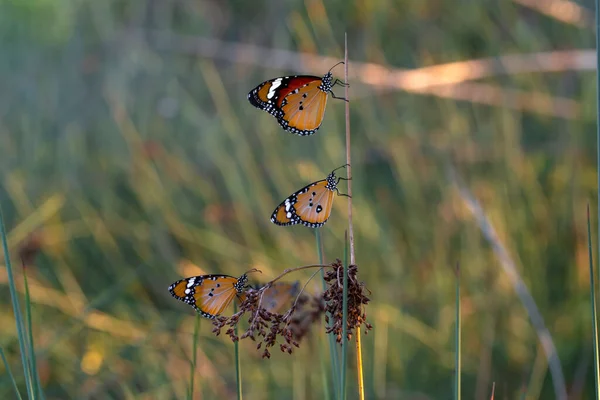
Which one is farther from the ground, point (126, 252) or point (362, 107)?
point (362, 107)

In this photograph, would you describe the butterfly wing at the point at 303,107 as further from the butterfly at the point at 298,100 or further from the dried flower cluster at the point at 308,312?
the dried flower cluster at the point at 308,312

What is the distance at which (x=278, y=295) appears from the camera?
2.46 ft

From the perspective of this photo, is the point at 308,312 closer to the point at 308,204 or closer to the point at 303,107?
the point at 308,204

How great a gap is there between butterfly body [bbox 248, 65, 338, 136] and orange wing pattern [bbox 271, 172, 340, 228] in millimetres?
111

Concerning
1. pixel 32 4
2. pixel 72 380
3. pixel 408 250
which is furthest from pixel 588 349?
pixel 32 4

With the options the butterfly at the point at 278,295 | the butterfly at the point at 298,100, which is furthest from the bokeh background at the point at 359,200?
the butterfly at the point at 278,295

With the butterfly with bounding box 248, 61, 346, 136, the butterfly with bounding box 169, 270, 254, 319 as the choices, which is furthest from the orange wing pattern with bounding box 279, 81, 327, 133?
the butterfly with bounding box 169, 270, 254, 319

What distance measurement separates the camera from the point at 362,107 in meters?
2.58

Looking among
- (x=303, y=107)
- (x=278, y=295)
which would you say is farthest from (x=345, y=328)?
(x=303, y=107)

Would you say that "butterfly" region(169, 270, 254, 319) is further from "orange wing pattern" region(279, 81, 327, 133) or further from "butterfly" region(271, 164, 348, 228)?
"orange wing pattern" region(279, 81, 327, 133)

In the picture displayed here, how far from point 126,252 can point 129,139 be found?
43 centimetres

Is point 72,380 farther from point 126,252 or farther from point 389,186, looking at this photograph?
point 389,186

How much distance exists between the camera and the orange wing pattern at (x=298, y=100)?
2.89 feet

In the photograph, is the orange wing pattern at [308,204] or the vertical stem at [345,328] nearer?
the vertical stem at [345,328]
